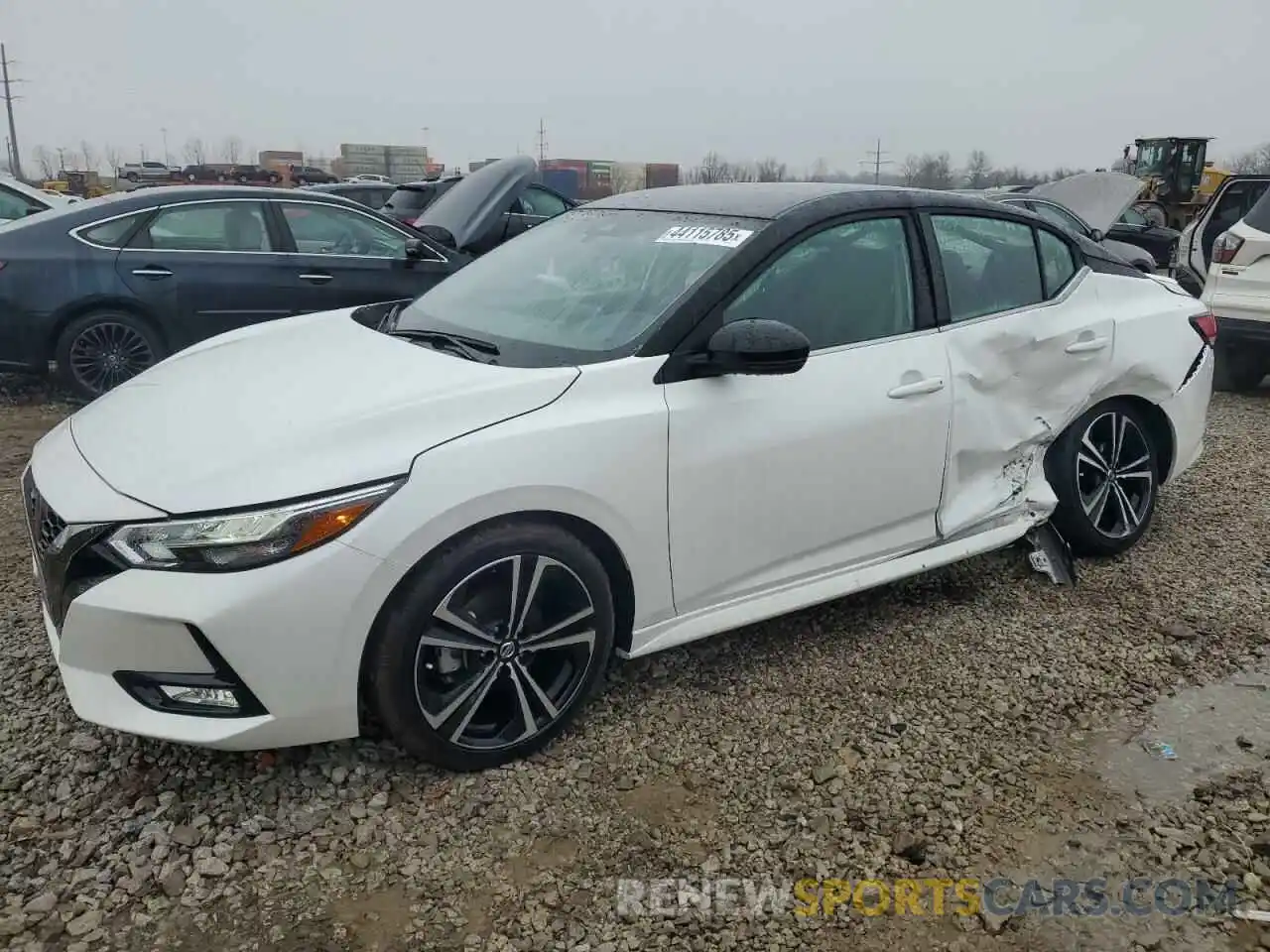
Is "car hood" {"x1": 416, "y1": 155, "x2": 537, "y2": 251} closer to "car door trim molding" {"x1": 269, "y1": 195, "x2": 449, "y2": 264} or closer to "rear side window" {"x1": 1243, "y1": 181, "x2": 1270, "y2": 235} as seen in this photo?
"car door trim molding" {"x1": 269, "y1": 195, "x2": 449, "y2": 264}

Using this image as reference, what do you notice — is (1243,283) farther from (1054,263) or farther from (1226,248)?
(1054,263)

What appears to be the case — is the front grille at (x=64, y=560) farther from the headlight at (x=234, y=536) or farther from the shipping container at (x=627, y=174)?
the shipping container at (x=627, y=174)

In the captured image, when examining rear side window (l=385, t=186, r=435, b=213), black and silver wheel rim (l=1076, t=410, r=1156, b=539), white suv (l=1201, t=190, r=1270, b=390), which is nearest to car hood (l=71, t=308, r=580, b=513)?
black and silver wheel rim (l=1076, t=410, r=1156, b=539)

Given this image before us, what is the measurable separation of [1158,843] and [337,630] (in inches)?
83.4

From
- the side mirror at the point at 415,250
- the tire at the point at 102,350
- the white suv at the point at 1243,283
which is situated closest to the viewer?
the side mirror at the point at 415,250

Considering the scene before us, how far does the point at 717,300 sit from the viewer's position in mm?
2977

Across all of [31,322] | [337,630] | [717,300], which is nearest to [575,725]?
[337,630]

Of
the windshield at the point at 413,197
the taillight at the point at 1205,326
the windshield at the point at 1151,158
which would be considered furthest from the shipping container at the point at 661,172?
the taillight at the point at 1205,326

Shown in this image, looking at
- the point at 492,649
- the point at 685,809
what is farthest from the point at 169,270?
the point at 685,809

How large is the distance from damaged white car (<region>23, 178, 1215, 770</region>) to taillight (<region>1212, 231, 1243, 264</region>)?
3.68 metres

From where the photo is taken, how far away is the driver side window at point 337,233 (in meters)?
6.86

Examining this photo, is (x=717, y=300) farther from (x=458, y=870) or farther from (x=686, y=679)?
(x=458, y=870)

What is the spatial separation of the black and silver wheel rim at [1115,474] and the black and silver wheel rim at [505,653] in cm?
238

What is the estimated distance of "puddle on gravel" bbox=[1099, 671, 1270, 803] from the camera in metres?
2.77
